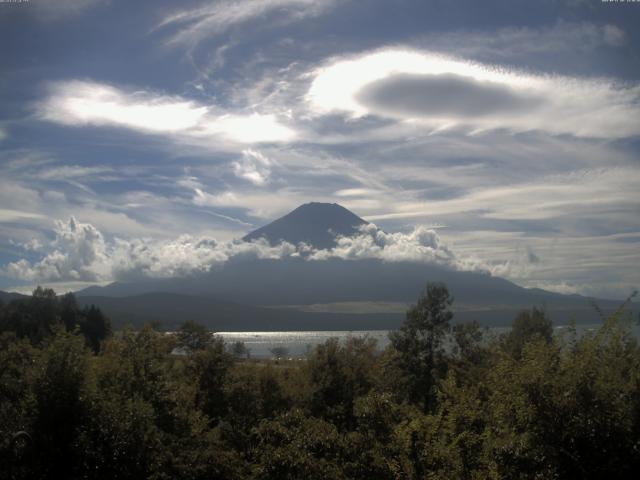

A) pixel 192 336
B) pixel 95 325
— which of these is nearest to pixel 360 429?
pixel 192 336

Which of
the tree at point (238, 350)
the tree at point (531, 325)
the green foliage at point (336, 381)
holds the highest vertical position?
the tree at point (531, 325)

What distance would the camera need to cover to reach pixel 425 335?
114ft

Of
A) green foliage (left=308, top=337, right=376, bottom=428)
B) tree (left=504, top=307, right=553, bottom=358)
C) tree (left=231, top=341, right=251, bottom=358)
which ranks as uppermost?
tree (left=504, top=307, right=553, bottom=358)

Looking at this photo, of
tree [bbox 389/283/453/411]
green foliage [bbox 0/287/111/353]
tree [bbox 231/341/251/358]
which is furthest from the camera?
green foliage [bbox 0/287/111/353]

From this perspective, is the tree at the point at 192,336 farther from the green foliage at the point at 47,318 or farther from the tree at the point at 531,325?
the green foliage at the point at 47,318

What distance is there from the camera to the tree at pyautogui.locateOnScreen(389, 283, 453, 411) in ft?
111

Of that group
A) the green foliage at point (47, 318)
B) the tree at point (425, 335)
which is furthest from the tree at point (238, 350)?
the green foliage at point (47, 318)

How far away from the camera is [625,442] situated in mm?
11844

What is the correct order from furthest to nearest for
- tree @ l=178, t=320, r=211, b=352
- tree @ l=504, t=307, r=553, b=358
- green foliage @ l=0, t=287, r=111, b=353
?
green foliage @ l=0, t=287, r=111, b=353
tree @ l=178, t=320, r=211, b=352
tree @ l=504, t=307, r=553, b=358

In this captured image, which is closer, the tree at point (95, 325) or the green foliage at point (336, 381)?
the green foliage at point (336, 381)

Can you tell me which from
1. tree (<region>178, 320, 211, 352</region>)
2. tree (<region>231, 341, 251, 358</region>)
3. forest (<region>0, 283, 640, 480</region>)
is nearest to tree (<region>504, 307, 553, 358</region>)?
tree (<region>231, 341, 251, 358</region>)

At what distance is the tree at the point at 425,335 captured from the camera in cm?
3394

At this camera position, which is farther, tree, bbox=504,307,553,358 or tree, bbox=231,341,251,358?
tree, bbox=231,341,251,358

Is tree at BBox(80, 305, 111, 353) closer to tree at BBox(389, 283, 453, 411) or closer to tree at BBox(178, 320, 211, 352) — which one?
tree at BBox(178, 320, 211, 352)
